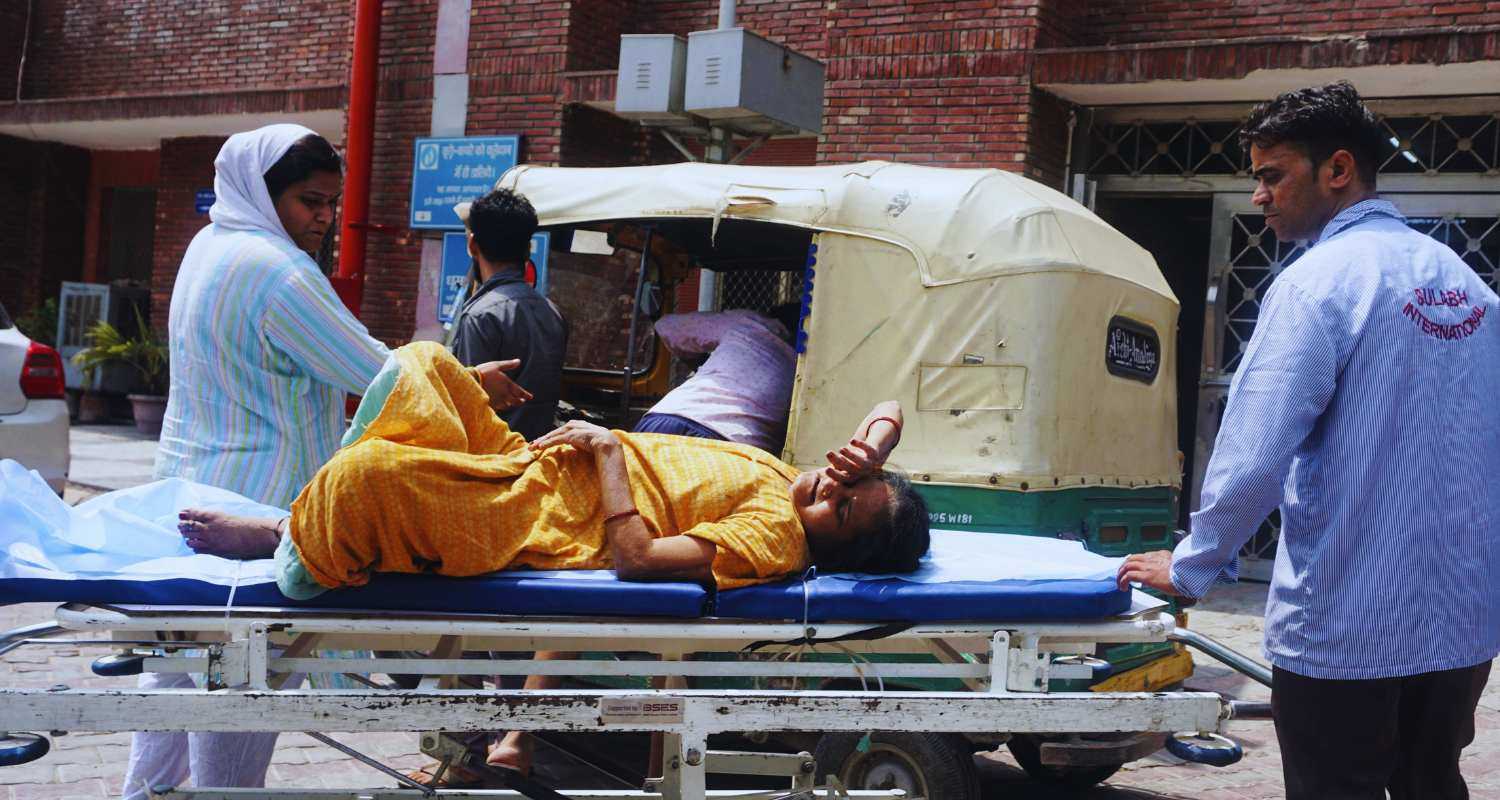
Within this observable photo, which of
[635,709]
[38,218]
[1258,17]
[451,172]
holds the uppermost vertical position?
[1258,17]

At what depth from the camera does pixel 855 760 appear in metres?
4.39

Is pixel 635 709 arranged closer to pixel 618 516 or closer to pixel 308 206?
pixel 618 516

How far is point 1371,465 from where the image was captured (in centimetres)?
278

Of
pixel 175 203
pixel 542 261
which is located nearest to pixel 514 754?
pixel 542 261

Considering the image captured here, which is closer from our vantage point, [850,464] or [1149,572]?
[1149,572]

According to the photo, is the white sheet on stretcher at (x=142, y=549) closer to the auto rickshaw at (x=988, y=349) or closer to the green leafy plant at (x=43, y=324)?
the auto rickshaw at (x=988, y=349)

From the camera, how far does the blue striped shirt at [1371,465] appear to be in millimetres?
2777

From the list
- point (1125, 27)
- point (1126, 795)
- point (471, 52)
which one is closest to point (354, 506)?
point (1126, 795)

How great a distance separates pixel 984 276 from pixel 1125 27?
20.0ft

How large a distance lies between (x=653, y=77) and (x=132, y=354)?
9.46 m

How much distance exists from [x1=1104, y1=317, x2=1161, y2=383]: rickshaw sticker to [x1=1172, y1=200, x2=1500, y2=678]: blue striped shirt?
92.9 inches

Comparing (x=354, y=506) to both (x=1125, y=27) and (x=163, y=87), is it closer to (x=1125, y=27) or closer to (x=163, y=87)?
(x=1125, y=27)

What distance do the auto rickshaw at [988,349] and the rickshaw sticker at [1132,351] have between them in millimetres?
10

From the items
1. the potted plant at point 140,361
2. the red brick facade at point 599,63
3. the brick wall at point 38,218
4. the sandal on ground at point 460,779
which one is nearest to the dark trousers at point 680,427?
the sandal on ground at point 460,779
